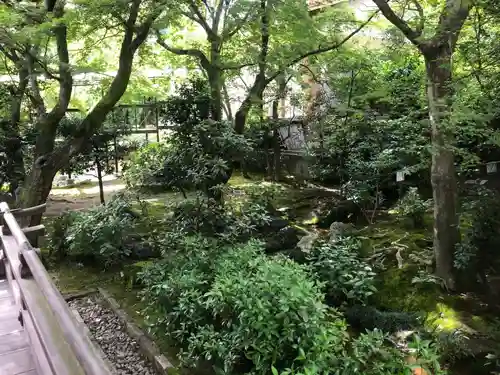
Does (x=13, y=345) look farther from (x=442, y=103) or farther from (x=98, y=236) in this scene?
(x=442, y=103)

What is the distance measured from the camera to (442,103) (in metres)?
4.43

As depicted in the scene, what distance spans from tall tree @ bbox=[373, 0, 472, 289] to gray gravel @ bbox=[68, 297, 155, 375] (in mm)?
3620

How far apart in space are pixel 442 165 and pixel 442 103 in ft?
3.06

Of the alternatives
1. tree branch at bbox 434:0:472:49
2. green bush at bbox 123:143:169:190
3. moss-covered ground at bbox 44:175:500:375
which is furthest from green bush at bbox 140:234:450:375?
tree branch at bbox 434:0:472:49

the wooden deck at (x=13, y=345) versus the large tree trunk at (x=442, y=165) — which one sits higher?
the large tree trunk at (x=442, y=165)

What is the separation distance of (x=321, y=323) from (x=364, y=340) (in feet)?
1.14

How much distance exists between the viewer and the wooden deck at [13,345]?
302 centimetres

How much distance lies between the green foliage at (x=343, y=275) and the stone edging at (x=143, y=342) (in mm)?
1831

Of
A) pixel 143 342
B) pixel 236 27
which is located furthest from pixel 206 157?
pixel 236 27

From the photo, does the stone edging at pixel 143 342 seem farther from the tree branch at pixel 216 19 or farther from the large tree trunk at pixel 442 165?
the tree branch at pixel 216 19

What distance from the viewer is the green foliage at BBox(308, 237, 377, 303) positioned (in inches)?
186

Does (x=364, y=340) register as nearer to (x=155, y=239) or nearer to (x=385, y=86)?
(x=155, y=239)

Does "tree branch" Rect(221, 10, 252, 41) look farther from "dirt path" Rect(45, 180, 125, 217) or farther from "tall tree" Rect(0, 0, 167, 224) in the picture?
"dirt path" Rect(45, 180, 125, 217)


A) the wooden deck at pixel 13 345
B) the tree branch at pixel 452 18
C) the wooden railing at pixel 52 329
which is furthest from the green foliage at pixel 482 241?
the wooden deck at pixel 13 345
